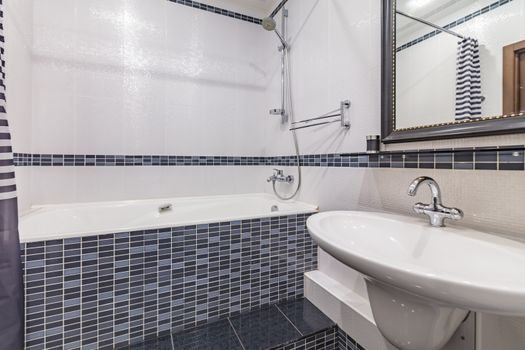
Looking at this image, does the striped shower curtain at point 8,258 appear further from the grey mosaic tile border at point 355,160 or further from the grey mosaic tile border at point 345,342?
the grey mosaic tile border at point 345,342

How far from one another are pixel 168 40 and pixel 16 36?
949 mm

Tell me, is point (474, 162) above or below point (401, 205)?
above

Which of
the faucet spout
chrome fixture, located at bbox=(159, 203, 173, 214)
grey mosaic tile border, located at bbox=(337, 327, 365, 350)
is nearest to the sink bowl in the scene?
the faucet spout

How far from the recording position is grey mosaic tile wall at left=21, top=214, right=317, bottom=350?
3.30 feet

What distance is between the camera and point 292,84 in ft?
6.64

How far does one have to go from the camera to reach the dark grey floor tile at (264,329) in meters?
1.15

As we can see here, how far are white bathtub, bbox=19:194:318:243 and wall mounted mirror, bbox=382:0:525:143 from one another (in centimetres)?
82

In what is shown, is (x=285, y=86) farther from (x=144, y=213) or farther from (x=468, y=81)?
(x=144, y=213)

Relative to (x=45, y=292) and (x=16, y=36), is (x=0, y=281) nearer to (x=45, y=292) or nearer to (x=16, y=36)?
(x=45, y=292)

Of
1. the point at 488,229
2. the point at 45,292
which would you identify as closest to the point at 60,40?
the point at 45,292

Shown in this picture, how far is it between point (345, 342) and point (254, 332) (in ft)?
1.53

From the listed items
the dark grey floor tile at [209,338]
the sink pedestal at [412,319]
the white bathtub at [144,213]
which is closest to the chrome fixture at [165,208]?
the white bathtub at [144,213]

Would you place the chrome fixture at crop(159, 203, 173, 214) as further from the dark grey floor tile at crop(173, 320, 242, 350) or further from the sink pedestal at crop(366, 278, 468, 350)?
the sink pedestal at crop(366, 278, 468, 350)

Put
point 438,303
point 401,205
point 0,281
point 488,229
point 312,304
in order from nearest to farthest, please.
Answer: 1. point 438,303
2. point 0,281
3. point 488,229
4. point 401,205
5. point 312,304
